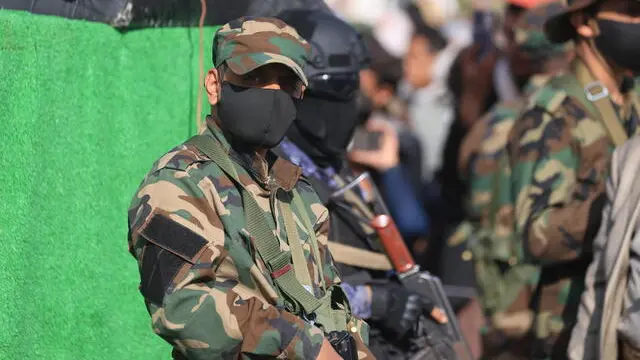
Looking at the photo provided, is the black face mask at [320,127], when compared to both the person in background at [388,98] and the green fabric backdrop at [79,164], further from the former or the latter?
the person in background at [388,98]

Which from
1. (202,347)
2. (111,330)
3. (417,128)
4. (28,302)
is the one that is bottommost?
(417,128)

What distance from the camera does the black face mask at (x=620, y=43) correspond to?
5.16 meters

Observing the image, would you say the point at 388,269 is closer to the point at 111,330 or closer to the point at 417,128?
the point at 111,330

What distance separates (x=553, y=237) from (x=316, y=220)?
1.69 m

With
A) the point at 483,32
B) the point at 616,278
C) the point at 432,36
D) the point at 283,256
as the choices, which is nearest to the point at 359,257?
the point at 616,278

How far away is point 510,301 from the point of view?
6414 millimetres

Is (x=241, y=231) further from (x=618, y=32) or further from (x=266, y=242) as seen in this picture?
(x=618, y=32)

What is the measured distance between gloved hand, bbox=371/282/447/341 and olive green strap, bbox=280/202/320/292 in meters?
1.00

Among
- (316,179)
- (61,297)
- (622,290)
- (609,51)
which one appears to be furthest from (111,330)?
(609,51)

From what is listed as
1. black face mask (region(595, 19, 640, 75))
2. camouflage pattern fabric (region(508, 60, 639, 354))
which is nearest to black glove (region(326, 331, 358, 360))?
camouflage pattern fabric (region(508, 60, 639, 354))

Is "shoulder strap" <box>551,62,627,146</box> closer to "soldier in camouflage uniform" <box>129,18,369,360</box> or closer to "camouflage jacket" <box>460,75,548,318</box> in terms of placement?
"camouflage jacket" <box>460,75,548,318</box>

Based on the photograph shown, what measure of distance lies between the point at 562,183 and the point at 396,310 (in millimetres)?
1084

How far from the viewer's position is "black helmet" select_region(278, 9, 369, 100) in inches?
183

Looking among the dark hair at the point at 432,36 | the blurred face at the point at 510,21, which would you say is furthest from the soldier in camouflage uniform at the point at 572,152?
the dark hair at the point at 432,36
